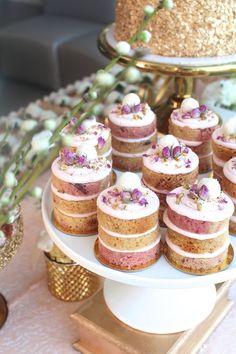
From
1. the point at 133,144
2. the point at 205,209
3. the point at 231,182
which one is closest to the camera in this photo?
the point at 205,209

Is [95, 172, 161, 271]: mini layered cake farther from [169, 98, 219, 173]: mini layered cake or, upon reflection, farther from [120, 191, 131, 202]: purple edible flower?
[169, 98, 219, 173]: mini layered cake

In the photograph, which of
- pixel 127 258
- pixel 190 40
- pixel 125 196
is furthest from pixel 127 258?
pixel 190 40

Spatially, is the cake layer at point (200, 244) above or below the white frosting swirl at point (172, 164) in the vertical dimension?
below

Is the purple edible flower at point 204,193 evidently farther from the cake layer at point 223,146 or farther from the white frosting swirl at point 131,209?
the cake layer at point 223,146

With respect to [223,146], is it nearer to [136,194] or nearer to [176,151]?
[176,151]

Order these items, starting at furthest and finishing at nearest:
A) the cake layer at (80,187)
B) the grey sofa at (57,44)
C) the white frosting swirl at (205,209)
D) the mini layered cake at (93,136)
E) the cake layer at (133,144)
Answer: the grey sofa at (57,44)
the cake layer at (133,144)
the mini layered cake at (93,136)
the cake layer at (80,187)
the white frosting swirl at (205,209)

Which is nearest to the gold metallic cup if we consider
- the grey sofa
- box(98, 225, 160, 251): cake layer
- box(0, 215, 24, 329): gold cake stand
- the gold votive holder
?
the gold votive holder

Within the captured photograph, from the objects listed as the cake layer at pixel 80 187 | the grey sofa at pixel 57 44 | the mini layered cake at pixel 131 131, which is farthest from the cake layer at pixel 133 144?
the grey sofa at pixel 57 44
